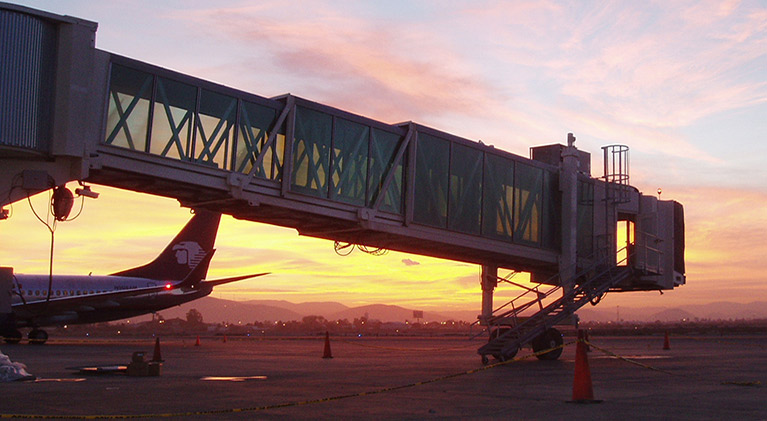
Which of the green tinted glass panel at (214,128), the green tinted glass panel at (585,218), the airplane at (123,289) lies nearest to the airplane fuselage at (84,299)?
the airplane at (123,289)

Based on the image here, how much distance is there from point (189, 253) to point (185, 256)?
13.3 inches

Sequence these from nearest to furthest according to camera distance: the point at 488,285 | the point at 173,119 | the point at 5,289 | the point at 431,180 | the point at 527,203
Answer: the point at 5,289 < the point at 173,119 < the point at 431,180 < the point at 527,203 < the point at 488,285

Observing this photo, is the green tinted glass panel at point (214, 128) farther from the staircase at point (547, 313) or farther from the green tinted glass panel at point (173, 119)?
the staircase at point (547, 313)

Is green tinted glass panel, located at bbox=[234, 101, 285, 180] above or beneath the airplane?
above

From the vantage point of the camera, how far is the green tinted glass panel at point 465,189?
26391mm

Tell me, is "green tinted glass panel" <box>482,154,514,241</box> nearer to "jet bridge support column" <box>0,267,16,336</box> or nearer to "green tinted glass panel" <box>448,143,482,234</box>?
"green tinted glass panel" <box>448,143,482,234</box>

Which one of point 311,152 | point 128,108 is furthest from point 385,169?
point 128,108

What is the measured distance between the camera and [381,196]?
925 inches

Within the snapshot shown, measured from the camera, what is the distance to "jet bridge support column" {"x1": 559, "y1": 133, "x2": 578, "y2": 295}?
99.5 ft

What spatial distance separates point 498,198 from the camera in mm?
28406

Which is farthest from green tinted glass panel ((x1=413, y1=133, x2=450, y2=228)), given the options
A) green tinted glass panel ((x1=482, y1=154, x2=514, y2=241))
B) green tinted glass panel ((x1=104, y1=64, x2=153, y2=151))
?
green tinted glass panel ((x1=104, y1=64, x2=153, y2=151))

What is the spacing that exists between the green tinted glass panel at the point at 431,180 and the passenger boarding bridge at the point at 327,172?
6 cm

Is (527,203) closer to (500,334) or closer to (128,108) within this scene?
(500,334)

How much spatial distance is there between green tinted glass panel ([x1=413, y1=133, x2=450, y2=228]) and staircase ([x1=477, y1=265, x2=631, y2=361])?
4602mm
